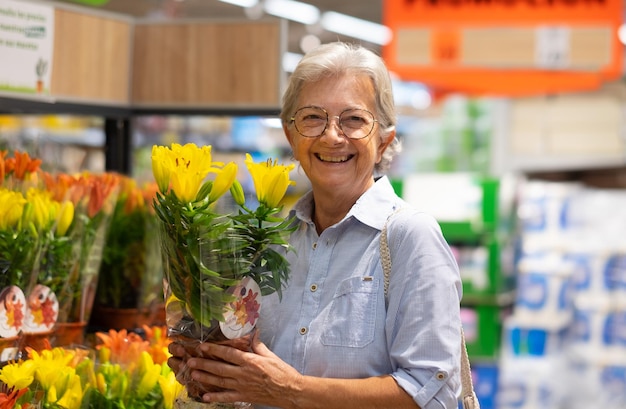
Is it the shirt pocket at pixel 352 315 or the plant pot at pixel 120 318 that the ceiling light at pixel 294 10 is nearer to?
the plant pot at pixel 120 318

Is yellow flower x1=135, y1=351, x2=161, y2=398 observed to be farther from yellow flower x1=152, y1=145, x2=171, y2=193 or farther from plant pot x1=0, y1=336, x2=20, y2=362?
yellow flower x1=152, y1=145, x2=171, y2=193

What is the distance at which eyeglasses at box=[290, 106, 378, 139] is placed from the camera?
191cm

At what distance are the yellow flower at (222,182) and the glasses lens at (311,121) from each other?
24 cm

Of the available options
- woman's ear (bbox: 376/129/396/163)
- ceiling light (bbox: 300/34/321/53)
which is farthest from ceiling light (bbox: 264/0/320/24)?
woman's ear (bbox: 376/129/396/163)

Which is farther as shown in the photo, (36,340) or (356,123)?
(36,340)

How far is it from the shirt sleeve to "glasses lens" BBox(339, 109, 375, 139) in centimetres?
23

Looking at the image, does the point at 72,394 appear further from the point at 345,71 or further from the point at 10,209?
the point at 345,71

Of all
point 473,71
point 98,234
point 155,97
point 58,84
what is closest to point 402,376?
point 98,234

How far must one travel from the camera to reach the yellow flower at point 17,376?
1865mm

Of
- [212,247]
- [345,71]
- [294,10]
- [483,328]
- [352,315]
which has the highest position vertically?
[294,10]

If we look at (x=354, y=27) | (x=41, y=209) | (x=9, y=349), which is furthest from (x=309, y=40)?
(x=9, y=349)

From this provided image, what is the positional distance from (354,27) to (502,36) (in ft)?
30.8

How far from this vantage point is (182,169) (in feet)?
5.66

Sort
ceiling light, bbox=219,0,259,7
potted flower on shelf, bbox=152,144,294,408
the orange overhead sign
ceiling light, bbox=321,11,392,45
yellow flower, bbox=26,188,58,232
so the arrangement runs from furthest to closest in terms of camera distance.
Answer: ceiling light, bbox=321,11,392,45 → ceiling light, bbox=219,0,259,7 → the orange overhead sign → yellow flower, bbox=26,188,58,232 → potted flower on shelf, bbox=152,144,294,408
